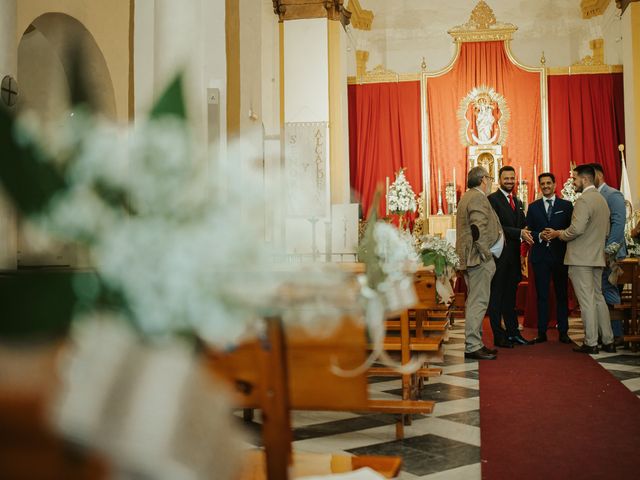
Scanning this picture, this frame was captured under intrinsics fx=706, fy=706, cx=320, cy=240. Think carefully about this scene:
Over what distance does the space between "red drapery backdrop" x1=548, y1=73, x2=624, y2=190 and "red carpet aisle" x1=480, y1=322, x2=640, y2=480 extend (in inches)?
328

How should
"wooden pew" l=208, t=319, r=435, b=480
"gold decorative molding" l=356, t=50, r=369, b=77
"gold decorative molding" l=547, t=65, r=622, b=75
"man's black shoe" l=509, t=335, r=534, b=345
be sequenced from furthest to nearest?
"gold decorative molding" l=356, t=50, r=369, b=77 < "gold decorative molding" l=547, t=65, r=622, b=75 < "man's black shoe" l=509, t=335, r=534, b=345 < "wooden pew" l=208, t=319, r=435, b=480

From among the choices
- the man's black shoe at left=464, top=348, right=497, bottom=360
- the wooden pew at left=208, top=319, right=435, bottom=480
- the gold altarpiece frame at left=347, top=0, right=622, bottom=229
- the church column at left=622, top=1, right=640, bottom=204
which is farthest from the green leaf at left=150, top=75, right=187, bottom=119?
the gold altarpiece frame at left=347, top=0, right=622, bottom=229

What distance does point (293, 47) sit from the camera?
39.3 ft

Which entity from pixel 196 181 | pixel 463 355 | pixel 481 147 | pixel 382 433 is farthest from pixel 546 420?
pixel 481 147

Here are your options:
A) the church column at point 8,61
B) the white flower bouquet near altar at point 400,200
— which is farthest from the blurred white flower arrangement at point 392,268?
the white flower bouquet near altar at point 400,200

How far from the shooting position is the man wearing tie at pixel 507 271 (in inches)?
252

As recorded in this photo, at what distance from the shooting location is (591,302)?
612 cm

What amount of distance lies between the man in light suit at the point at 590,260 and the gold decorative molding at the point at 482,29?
820 centimetres

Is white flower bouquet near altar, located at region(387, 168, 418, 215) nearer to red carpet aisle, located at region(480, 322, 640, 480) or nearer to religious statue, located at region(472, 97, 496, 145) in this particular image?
religious statue, located at region(472, 97, 496, 145)

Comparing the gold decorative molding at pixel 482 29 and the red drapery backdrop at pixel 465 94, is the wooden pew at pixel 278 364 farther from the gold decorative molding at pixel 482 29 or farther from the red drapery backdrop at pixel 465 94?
the gold decorative molding at pixel 482 29

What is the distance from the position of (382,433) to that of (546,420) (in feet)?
3.00

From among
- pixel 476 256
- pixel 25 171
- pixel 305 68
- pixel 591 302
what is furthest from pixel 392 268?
pixel 305 68

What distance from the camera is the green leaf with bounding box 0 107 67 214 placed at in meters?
0.53

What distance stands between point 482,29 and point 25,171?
14.2 m
